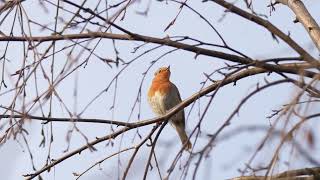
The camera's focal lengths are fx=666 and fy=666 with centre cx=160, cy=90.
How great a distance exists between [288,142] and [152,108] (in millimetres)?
5863

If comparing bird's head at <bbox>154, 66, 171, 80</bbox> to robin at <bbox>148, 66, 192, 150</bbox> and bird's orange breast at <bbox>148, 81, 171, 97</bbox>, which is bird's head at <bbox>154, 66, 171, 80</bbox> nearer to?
robin at <bbox>148, 66, 192, 150</bbox>

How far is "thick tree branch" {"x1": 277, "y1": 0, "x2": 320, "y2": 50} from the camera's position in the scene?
425cm

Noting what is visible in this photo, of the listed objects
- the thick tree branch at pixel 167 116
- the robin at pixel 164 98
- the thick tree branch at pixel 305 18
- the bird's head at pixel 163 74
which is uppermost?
the bird's head at pixel 163 74

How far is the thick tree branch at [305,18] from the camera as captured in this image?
425 centimetres

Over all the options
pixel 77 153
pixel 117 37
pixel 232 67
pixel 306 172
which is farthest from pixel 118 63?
pixel 306 172

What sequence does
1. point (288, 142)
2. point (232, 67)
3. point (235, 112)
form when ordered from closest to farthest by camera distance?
point (288, 142) < point (235, 112) < point (232, 67)

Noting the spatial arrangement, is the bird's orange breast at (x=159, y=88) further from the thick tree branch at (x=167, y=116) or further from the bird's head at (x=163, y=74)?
the thick tree branch at (x=167, y=116)

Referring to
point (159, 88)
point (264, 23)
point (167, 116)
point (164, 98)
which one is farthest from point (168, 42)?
point (159, 88)

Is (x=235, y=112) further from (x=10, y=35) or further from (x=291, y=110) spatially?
(x=10, y=35)

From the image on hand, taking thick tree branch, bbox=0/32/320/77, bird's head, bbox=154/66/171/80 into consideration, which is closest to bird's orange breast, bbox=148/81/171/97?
bird's head, bbox=154/66/171/80

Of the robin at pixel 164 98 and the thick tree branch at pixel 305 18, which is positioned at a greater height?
the robin at pixel 164 98

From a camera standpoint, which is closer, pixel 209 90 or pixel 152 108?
pixel 209 90

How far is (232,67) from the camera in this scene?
2883 mm

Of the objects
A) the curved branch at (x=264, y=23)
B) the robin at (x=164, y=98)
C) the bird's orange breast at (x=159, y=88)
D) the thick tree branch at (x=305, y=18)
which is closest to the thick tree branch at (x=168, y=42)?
the curved branch at (x=264, y=23)
